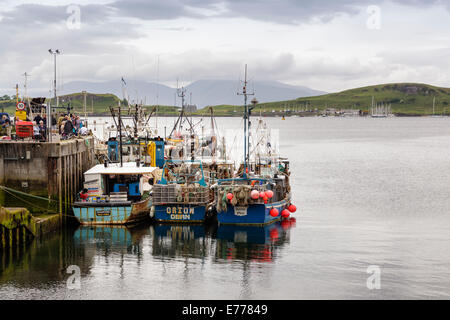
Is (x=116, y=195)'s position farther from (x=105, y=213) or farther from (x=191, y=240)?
(x=191, y=240)

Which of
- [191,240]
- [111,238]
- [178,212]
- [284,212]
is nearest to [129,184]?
[178,212]

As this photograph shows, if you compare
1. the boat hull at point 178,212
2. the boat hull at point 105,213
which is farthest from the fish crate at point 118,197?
the boat hull at point 178,212

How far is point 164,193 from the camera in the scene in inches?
1339

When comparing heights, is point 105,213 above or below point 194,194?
below

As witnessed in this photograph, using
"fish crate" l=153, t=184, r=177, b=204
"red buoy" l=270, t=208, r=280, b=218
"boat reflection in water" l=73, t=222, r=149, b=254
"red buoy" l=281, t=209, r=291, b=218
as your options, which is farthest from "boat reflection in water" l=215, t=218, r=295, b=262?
"boat reflection in water" l=73, t=222, r=149, b=254

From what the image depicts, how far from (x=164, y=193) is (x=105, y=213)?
362 cm

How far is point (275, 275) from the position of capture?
2545 centimetres

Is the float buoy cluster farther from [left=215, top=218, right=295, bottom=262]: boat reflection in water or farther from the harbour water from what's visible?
the harbour water

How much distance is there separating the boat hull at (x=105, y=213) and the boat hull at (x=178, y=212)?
154 centimetres

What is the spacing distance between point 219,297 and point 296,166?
2169 inches

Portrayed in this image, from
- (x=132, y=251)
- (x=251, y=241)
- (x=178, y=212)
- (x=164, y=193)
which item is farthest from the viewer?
(x=178, y=212)

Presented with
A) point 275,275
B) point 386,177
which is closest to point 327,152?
point 386,177

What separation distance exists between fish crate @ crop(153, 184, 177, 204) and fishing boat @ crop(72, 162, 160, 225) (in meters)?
1.23
